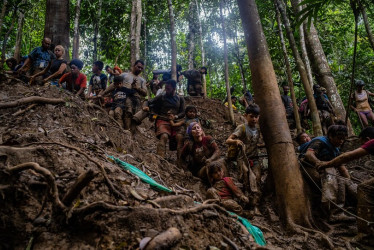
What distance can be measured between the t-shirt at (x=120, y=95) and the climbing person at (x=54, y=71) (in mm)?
1292

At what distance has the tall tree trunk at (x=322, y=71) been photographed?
7.52 metres

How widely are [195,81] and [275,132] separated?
7.77 metres

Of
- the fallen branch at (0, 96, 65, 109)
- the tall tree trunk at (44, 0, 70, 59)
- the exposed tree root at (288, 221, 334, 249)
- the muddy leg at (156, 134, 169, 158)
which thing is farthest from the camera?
the tall tree trunk at (44, 0, 70, 59)

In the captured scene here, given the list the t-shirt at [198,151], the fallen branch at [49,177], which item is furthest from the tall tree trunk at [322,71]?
the fallen branch at [49,177]

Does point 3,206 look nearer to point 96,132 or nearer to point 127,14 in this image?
point 96,132

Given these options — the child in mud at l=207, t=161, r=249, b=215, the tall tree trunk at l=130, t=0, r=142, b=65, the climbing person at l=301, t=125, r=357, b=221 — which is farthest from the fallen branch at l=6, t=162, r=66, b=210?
the tall tree trunk at l=130, t=0, r=142, b=65

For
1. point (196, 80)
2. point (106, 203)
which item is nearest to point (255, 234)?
point (106, 203)

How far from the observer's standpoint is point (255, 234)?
114 inches

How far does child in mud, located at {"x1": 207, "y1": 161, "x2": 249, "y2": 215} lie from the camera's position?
12.0ft

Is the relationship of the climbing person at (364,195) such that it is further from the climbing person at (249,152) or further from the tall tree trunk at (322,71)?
the tall tree trunk at (322,71)

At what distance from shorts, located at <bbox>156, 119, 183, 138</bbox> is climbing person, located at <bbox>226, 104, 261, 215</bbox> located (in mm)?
1447

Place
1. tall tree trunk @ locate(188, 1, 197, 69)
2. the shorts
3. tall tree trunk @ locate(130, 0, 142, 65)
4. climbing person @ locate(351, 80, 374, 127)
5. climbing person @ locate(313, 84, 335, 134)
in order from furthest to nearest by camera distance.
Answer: tall tree trunk @ locate(188, 1, 197, 69), tall tree trunk @ locate(130, 0, 142, 65), climbing person @ locate(351, 80, 374, 127), climbing person @ locate(313, 84, 335, 134), the shorts

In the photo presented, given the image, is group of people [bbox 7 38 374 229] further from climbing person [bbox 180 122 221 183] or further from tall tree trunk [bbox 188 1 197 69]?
tall tree trunk [bbox 188 1 197 69]

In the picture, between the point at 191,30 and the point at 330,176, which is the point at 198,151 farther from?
the point at 191,30
